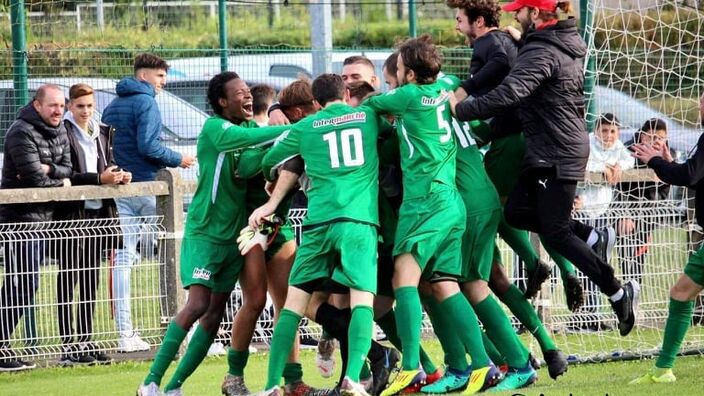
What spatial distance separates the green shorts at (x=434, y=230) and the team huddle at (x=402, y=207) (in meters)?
0.01

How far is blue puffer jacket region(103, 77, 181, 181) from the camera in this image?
38.0 ft

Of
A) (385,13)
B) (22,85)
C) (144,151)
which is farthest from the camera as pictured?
(385,13)

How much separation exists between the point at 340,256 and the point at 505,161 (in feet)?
5.39

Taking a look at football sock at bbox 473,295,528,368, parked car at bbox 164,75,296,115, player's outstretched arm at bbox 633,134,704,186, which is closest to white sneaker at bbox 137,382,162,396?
football sock at bbox 473,295,528,368

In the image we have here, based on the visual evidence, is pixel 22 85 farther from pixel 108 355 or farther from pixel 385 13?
pixel 385 13

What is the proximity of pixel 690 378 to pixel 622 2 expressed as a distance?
3.07 metres

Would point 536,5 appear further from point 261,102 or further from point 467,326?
point 467,326

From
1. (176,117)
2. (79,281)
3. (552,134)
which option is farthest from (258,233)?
(176,117)

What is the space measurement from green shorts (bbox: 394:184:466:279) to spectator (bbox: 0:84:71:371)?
3508 millimetres

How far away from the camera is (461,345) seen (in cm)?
849

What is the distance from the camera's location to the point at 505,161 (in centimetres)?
892

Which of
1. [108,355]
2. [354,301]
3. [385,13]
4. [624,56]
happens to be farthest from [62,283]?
[385,13]

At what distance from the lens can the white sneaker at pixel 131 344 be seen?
1072cm

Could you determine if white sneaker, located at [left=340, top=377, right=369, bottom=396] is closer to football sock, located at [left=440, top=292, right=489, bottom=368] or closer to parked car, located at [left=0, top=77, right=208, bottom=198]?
football sock, located at [left=440, top=292, right=489, bottom=368]
